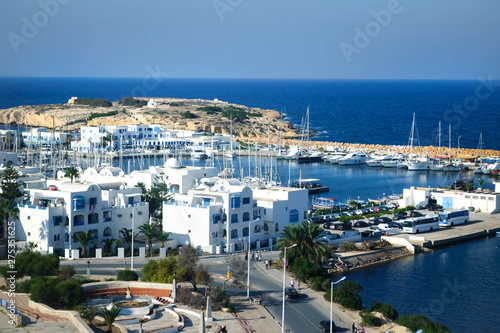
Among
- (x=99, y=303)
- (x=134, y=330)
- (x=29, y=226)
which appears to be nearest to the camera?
(x=134, y=330)

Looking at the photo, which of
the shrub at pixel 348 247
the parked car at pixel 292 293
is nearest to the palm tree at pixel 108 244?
the parked car at pixel 292 293

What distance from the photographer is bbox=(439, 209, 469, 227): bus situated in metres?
69.2

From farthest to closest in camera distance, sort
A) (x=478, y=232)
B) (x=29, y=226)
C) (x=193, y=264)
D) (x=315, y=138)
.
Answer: (x=315, y=138), (x=478, y=232), (x=29, y=226), (x=193, y=264)

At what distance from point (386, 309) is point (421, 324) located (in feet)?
10.8

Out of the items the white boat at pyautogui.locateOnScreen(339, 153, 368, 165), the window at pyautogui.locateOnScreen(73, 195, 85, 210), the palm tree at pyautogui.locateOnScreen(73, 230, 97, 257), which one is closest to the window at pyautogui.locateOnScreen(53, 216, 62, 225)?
the window at pyautogui.locateOnScreen(73, 195, 85, 210)

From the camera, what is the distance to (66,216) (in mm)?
51000

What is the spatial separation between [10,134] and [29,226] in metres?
82.6

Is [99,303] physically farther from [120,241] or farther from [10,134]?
[10,134]

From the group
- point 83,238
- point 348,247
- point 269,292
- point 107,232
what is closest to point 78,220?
point 83,238

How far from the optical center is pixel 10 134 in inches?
5044

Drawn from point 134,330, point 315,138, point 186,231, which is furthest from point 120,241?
point 315,138

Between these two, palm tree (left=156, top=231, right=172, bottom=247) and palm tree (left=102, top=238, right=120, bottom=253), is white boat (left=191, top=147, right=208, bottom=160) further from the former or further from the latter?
palm tree (left=102, top=238, right=120, bottom=253)

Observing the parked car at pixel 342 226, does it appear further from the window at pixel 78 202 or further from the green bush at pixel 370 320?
the window at pixel 78 202

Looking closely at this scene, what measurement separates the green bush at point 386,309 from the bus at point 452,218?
2905 cm
